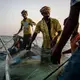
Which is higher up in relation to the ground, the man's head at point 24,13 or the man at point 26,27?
the man's head at point 24,13

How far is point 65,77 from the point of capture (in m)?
2.46

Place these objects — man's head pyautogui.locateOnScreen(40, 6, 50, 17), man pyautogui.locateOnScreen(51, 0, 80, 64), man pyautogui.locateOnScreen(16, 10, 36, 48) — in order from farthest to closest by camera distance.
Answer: man pyautogui.locateOnScreen(16, 10, 36, 48), man's head pyautogui.locateOnScreen(40, 6, 50, 17), man pyautogui.locateOnScreen(51, 0, 80, 64)

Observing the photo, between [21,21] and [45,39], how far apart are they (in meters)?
5.60

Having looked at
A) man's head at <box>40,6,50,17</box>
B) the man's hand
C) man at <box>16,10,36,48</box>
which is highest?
man's head at <box>40,6,50,17</box>

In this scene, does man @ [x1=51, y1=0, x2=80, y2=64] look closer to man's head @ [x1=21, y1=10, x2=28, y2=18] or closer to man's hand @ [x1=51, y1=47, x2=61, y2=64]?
man's hand @ [x1=51, y1=47, x2=61, y2=64]

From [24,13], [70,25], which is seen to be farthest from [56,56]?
[24,13]

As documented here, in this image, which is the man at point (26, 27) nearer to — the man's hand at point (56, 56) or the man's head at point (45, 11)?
the man's head at point (45, 11)

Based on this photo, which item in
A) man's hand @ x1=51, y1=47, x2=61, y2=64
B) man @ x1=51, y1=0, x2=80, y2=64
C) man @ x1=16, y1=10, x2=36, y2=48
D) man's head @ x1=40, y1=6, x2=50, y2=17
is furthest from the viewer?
man @ x1=16, y1=10, x2=36, y2=48

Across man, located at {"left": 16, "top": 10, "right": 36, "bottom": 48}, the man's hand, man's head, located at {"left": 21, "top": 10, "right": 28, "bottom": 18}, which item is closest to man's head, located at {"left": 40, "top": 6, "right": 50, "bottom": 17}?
the man's hand

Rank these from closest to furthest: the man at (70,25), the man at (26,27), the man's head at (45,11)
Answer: the man at (70,25) → the man's head at (45,11) → the man at (26,27)

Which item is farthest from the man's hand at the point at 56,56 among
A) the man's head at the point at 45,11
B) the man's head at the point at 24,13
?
the man's head at the point at 24,13

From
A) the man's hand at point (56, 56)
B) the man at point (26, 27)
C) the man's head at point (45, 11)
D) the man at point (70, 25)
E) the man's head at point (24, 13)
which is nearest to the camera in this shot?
the man at point (70, 25)

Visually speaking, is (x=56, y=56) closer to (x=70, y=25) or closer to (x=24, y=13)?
(x=70, y=25)

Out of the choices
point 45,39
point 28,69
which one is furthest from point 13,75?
point 45,39
